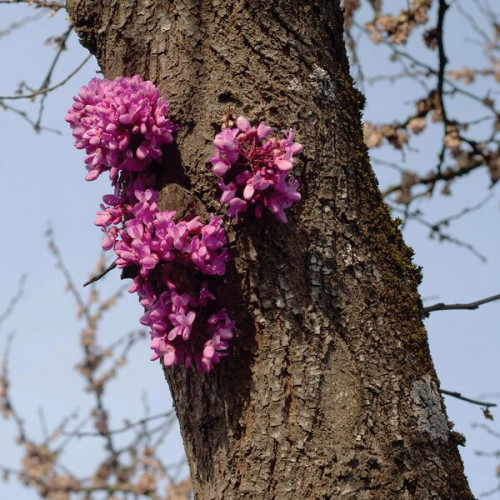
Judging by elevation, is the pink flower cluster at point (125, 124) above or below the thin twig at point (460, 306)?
above

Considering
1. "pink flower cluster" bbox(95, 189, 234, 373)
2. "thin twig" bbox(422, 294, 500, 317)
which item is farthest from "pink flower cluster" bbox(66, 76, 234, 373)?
"thin twig" bbox(422, 294, 500, 317)

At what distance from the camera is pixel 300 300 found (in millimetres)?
1737

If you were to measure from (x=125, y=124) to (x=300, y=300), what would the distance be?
68cm

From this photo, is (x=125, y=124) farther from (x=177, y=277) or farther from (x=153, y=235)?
(x=177, y=277)

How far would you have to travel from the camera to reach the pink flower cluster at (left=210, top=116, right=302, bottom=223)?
1.70m

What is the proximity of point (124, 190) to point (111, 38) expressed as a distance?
484 mm

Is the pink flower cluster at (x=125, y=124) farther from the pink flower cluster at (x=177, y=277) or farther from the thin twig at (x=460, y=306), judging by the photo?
the thin twig at (x=460, y=306)

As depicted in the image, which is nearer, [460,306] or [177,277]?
[177,277]

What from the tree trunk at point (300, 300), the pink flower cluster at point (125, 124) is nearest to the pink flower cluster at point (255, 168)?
the tree trunk at point (300, 300)

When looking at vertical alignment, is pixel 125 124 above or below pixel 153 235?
above

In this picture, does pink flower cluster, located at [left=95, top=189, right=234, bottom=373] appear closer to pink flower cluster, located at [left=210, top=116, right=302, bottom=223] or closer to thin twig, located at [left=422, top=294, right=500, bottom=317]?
pink flower cluster, located at [left=210, top=116, right=302, bottom=223]

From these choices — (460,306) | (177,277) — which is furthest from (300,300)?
(460,306)

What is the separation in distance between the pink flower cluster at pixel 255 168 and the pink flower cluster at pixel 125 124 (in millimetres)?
212

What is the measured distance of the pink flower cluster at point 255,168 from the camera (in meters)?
1.70
